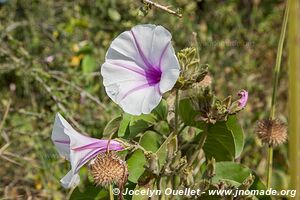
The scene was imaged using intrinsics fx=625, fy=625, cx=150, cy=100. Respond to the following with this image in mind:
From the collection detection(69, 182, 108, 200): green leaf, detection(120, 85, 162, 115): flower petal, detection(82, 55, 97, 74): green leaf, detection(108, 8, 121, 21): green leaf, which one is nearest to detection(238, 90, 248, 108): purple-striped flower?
detection(120, 85, 162, 115): flower petal

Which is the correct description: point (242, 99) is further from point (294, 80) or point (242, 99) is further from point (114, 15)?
point (114, 15)

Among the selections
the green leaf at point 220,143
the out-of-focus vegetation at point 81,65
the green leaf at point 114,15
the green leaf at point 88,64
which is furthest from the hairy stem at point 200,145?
the green leaf at point 114,15

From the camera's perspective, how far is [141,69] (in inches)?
41.6

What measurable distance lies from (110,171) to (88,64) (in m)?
1.15

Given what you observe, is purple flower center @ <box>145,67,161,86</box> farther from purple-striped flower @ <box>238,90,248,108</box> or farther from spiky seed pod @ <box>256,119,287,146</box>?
spiky seed pod @ <box>256,119,287,146</box>

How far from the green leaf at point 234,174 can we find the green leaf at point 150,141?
4.7 inches

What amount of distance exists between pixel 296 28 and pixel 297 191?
0.21m

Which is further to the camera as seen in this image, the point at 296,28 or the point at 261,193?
the point at 261,193

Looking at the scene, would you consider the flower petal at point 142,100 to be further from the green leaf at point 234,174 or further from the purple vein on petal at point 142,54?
the green leaf at point 234,174

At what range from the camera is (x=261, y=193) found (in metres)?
1.15

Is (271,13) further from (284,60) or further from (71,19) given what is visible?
(71,19)

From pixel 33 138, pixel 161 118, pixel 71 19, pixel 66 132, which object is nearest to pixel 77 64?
pixel 71 19

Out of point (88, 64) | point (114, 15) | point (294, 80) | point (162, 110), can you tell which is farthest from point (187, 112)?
point (114, 15)

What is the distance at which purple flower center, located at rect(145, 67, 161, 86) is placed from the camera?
1.04 meters
